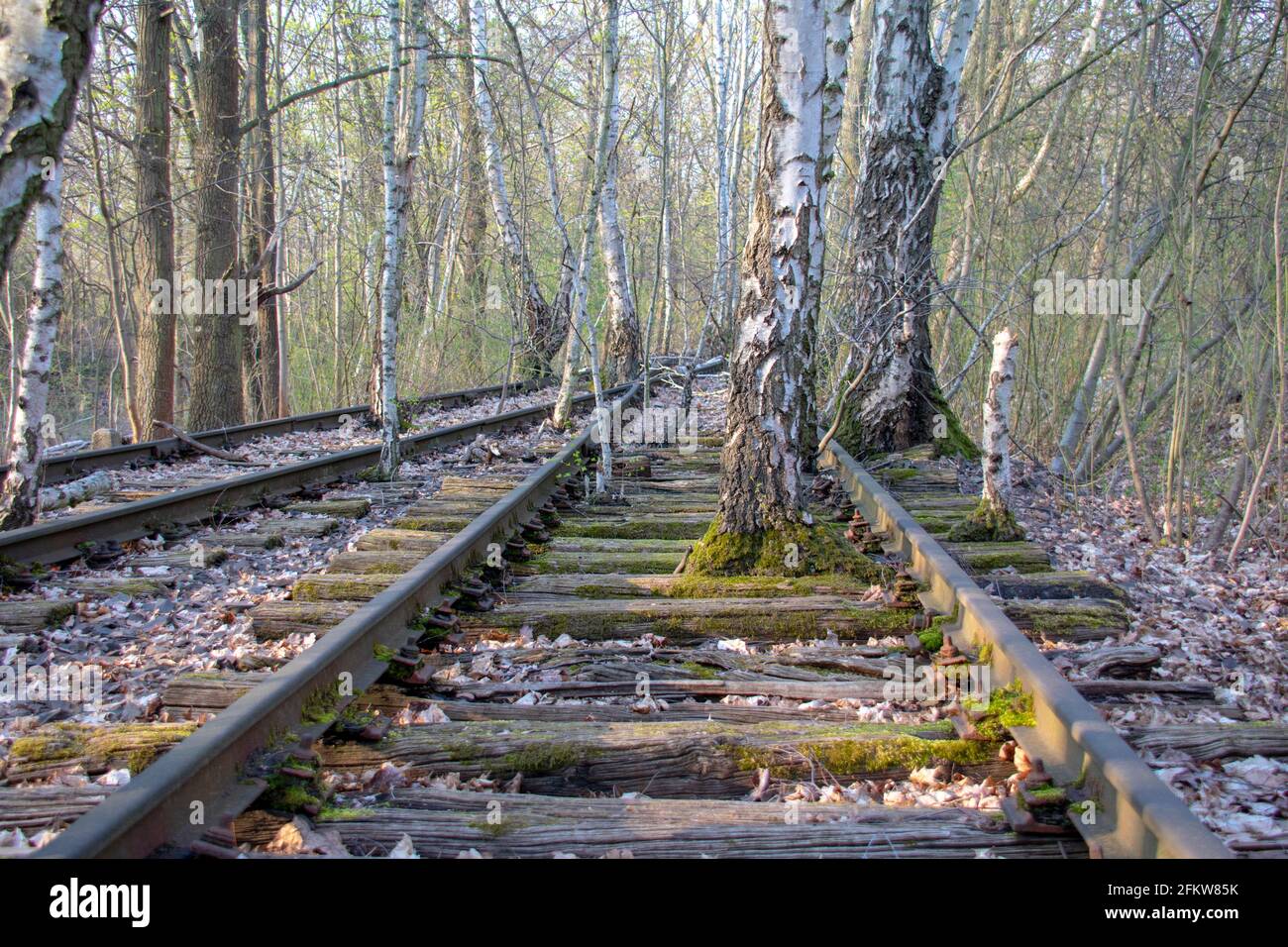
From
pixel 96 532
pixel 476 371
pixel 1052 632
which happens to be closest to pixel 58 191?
pixel 96 532

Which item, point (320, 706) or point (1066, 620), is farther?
point (1066, 620)

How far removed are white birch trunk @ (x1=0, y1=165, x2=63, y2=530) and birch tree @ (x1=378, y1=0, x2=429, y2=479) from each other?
97.9 inches

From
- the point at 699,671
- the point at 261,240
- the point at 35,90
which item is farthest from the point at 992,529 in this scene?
the point at 261,240

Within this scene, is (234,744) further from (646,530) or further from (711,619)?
(646,530)

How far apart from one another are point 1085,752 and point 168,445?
8825 millimetres

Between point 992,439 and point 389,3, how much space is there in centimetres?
599

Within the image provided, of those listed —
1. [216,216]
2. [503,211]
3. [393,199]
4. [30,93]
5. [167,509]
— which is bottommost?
[167,509]

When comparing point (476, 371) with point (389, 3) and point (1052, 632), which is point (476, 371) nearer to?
point (389, 3)

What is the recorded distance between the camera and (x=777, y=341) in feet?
16.1

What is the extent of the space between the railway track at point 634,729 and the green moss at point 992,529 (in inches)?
9.0

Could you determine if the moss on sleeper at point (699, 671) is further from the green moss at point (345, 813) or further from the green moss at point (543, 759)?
the green moss at point (345, 813)

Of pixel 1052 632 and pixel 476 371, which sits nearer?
pixel 1052 632

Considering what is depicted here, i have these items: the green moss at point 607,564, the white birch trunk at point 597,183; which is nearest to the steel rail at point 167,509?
the white birch trunk at point 597,183
